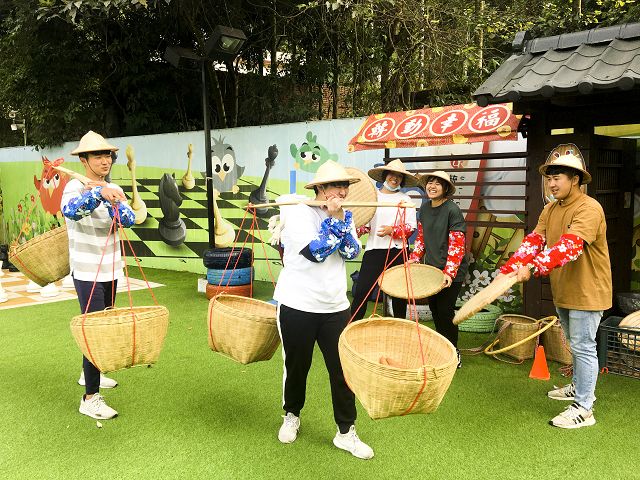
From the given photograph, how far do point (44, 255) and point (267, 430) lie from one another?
6.39ft

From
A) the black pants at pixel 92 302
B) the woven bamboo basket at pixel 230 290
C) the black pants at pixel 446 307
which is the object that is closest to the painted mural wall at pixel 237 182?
the woven bamboo basket at pixel 230 290

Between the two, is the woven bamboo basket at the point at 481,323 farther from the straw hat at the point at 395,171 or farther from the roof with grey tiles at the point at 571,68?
the roof with grey tiles at the point at 571,68

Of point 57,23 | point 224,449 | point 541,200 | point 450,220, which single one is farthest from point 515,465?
point 57,23

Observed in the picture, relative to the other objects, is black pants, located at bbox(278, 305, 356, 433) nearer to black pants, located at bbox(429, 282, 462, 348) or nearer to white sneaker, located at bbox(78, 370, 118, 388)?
black pants, located at bbox(429, 282, 462, 348)

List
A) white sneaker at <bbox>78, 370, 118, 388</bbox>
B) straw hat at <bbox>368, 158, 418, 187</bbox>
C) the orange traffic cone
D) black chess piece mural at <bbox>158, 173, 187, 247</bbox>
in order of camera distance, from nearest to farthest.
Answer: white sneaker at <bbox>78, 370, 118, 388</bbox>
the orange traffic cone
straw hat at <bbox>368, 158, 418, 187</bbox>
black chess piece mural at <bbox>158, 173, 187, 247</bbox>

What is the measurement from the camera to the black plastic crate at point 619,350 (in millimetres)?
3695

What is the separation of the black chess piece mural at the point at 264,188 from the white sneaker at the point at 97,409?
4575 millimetres

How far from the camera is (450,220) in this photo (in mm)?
4160

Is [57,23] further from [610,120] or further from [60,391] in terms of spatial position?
[610,120]

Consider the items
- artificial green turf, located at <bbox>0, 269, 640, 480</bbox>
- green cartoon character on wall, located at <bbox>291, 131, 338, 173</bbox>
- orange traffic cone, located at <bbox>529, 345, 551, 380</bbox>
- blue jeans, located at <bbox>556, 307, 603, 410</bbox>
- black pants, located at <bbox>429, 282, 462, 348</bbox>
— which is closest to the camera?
artificial green turf, located at <bbox>0, 269, 640, 480</bbox>

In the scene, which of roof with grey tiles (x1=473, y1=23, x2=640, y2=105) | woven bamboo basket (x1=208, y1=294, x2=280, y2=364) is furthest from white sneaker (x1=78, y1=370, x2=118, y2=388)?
roof with grey tiles (x1=473, y1=23, x2=640, y2=105)

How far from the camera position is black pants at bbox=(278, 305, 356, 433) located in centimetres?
286

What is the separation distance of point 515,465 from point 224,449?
1.56 meters

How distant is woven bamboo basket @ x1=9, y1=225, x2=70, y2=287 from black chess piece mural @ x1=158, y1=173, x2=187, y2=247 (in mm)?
5100
